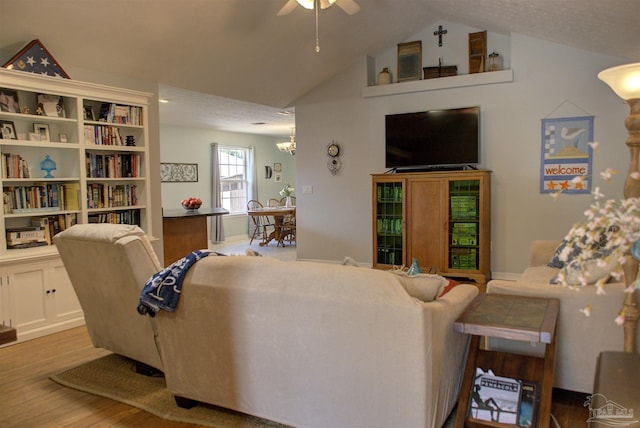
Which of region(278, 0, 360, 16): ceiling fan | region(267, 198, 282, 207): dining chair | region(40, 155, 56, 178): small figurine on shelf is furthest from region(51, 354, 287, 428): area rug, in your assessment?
region(267, 198, 282, 207): dining chair

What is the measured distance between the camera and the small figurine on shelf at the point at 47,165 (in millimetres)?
3941

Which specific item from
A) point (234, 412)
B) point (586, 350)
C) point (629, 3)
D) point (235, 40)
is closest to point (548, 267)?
point (586, 350)

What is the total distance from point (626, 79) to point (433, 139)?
135 inches

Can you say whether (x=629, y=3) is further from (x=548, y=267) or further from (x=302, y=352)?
(x=302, y=352)

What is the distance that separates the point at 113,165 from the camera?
439cm

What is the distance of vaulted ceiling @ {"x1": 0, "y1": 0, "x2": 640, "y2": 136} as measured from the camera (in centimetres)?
367

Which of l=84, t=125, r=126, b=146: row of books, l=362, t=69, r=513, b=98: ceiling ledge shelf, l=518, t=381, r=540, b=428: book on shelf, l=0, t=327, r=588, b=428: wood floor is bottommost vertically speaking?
l=0, t=327, r=588, b=428: wood floor

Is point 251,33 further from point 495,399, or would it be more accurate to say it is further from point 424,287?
point 495,399

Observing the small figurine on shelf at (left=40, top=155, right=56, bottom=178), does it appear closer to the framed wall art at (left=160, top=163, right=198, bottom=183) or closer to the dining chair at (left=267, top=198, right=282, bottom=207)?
the framed wall art at (left=160, top=163, right=198, bottom=183)

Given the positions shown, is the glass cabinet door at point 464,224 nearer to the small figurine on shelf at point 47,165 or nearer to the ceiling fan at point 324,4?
the ceiling fan at point 324,4

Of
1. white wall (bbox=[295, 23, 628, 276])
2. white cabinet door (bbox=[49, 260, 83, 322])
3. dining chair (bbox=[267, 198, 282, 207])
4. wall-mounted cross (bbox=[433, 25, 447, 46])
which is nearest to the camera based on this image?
white cabinet door (bbox=[49, 260, 83, 322])

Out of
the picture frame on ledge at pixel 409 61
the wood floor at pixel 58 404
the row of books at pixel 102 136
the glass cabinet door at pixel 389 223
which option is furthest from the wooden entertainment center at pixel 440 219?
the row of books at pixel 102 136

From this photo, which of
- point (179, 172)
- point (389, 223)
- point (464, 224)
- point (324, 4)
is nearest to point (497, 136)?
point (464, 224)

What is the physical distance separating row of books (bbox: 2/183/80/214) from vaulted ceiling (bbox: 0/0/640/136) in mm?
1102
